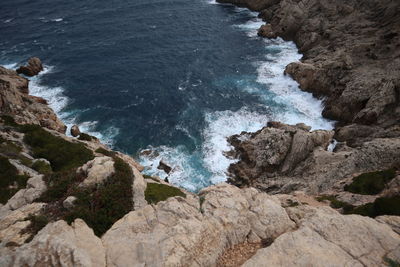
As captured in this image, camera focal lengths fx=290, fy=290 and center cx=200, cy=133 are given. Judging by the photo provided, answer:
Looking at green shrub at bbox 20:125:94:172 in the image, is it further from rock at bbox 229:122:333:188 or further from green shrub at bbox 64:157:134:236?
rock at bbox 229:122:333:188

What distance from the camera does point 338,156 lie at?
44844mm

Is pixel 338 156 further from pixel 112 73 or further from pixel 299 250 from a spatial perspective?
pixel 112 73

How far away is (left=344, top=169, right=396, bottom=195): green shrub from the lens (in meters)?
33.1

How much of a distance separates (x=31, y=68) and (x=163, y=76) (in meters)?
36.8

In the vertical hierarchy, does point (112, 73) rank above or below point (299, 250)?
below

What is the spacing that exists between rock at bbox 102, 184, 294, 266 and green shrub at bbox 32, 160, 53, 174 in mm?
20409

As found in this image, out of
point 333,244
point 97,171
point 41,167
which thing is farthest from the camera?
point 41,167

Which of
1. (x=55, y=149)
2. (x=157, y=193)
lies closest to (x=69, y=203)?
(x=157, y=193)

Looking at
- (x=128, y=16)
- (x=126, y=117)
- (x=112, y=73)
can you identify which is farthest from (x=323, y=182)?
(x=128, y=16)

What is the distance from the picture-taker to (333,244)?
20219 mm

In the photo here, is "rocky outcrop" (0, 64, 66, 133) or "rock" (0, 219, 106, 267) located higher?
"rock" (0, 219, 106, 267)

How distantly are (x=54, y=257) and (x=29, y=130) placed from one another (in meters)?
35.0

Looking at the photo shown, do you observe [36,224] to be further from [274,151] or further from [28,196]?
[274,151]

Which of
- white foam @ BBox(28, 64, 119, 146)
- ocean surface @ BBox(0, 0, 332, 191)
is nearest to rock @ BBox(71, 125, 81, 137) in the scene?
white foam @ BBox(28, 64, 119, 146)
